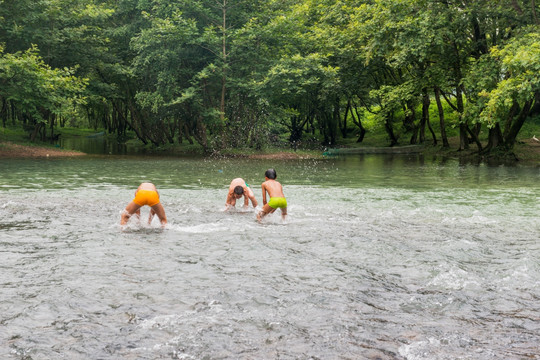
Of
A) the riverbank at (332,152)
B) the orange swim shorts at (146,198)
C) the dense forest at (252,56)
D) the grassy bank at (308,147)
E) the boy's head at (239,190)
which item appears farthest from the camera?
the grassy bank at (308,147)

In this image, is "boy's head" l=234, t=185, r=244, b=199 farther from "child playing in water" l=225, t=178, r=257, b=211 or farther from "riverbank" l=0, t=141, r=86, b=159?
"riverbank" l=0, t=141, r=86, b=159

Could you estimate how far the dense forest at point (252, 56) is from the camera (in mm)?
30703

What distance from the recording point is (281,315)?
6605mm

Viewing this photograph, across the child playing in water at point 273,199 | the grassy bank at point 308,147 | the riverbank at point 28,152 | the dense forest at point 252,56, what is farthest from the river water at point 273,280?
the grassy bank at point 308,147

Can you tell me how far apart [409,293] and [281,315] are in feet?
6.87

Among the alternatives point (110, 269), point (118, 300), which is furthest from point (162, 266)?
point (118, 300)

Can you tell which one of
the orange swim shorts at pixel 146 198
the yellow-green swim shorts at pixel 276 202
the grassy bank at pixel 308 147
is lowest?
the yellow-green swim shorts at pixel 276 202

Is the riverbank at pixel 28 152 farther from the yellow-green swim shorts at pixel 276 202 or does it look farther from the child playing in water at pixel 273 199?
the yellow-green swim shorts at pixel 276 202

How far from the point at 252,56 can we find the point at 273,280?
111ft

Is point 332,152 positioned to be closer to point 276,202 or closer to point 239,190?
point 239,190

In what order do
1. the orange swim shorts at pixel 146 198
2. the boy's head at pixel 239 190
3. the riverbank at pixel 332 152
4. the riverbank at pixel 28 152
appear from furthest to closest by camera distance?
the riverbank at pixel 28 152
the riverbank at pixel 332 152
the boy's head at pixel 239 190
the orange swim shorts at pixel 146 198

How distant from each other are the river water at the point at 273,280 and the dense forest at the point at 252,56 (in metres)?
17.4

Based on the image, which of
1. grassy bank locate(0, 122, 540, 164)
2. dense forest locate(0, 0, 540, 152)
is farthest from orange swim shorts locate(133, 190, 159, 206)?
grassy bank locate(0, 122, 540, 164)

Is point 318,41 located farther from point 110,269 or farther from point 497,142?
point 110,269
